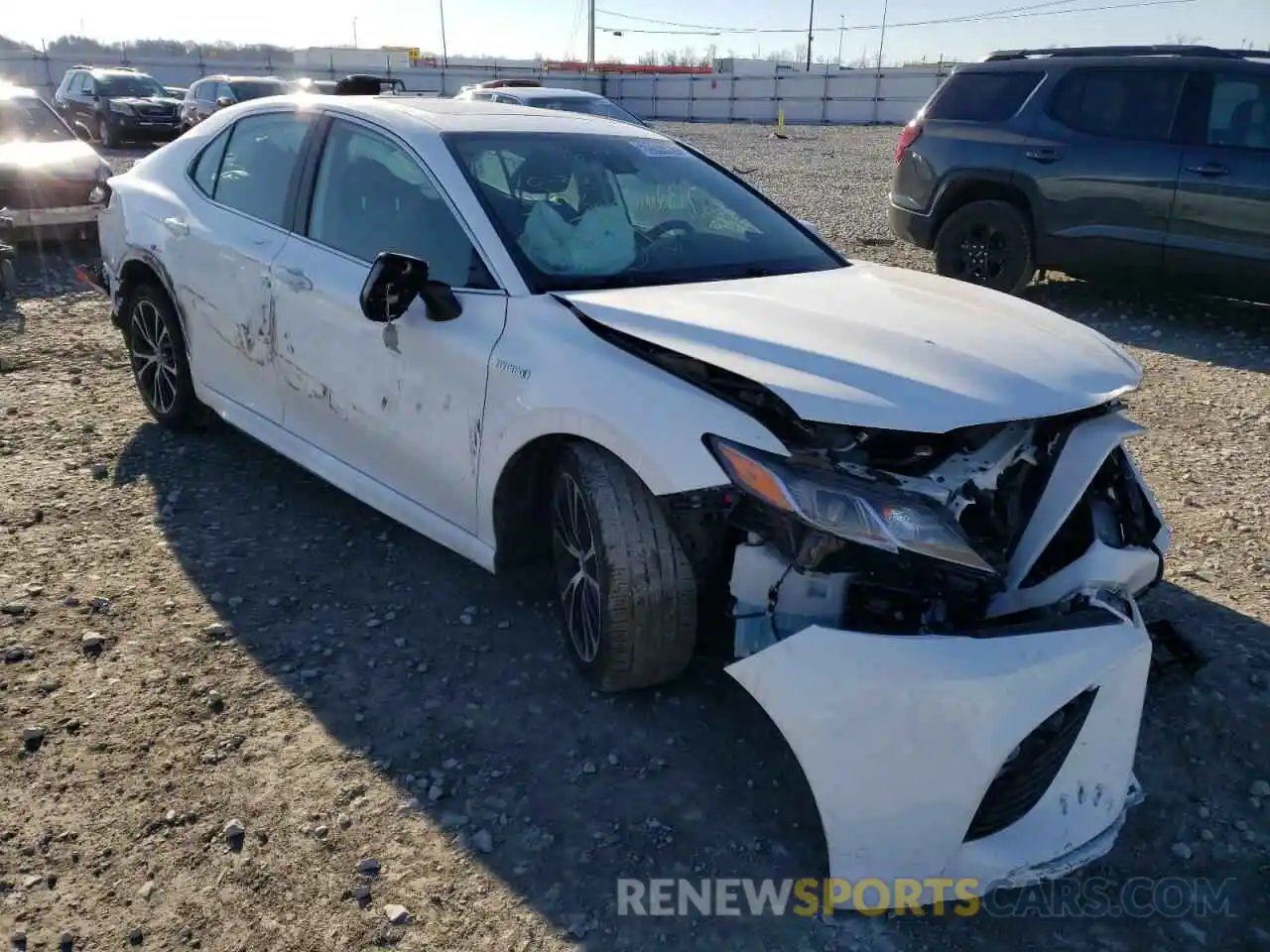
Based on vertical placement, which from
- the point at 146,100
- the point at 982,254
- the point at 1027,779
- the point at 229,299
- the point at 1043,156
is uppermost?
the point at 146,100

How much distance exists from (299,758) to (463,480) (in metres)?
0.92

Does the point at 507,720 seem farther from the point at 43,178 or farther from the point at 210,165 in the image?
the point at 43,178

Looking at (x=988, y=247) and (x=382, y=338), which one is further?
(x=988, y=247)

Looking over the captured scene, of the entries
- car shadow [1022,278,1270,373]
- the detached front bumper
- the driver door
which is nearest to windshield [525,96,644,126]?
car shadow [1022,278,1270,373]

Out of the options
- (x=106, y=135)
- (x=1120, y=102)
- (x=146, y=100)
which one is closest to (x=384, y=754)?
(x=1120, y=102)

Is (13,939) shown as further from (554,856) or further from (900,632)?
(900,632)

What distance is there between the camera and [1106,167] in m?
7.31

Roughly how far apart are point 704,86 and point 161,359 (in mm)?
39381

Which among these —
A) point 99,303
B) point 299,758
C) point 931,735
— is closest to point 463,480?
point 299,758

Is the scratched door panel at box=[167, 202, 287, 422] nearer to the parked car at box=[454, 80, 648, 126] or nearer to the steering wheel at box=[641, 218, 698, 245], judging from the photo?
the steering wheel at box=[641, 218, 698, 245]

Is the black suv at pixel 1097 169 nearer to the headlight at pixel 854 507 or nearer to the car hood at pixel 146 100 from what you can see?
the headlight at pixel 854 507

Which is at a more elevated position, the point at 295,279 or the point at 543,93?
the point at 543,93

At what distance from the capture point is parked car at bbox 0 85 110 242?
8906 millimetres

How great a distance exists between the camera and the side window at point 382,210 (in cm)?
318
